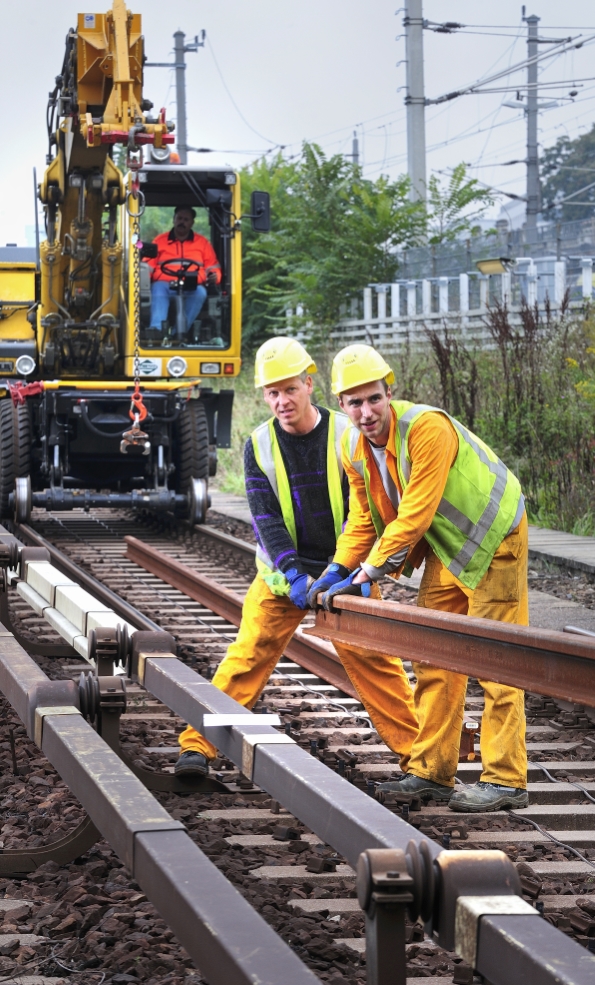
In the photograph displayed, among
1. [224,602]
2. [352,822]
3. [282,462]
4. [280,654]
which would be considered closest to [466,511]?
[282,462]

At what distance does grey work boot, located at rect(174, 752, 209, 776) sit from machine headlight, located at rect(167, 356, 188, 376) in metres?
9.54

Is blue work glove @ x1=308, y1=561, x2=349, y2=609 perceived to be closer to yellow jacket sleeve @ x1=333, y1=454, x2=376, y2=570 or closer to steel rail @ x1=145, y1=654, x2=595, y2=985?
yellow jacket sleeve @ x1=333, y1=454, x2=376, y2=570

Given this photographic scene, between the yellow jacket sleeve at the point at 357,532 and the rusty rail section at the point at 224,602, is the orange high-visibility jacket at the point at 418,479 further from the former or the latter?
the rusty rail section at the point at 224,602

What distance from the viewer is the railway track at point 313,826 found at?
12.6 ft

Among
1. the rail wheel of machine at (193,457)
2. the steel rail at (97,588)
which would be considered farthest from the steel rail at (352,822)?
the rail wheel of machine at (193,457)

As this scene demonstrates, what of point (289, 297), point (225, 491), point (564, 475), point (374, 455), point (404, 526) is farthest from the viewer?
point (289, 297)

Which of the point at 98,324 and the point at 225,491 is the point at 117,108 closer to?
the point at 98,324

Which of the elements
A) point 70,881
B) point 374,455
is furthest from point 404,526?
point 70,881

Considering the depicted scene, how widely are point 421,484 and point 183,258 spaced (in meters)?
9.73

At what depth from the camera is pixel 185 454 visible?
14.5 m

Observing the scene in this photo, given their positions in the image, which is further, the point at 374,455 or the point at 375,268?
the point at 375,268

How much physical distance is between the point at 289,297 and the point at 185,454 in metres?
18.6

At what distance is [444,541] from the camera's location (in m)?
5.14

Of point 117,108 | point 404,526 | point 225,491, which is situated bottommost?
point 225,491
